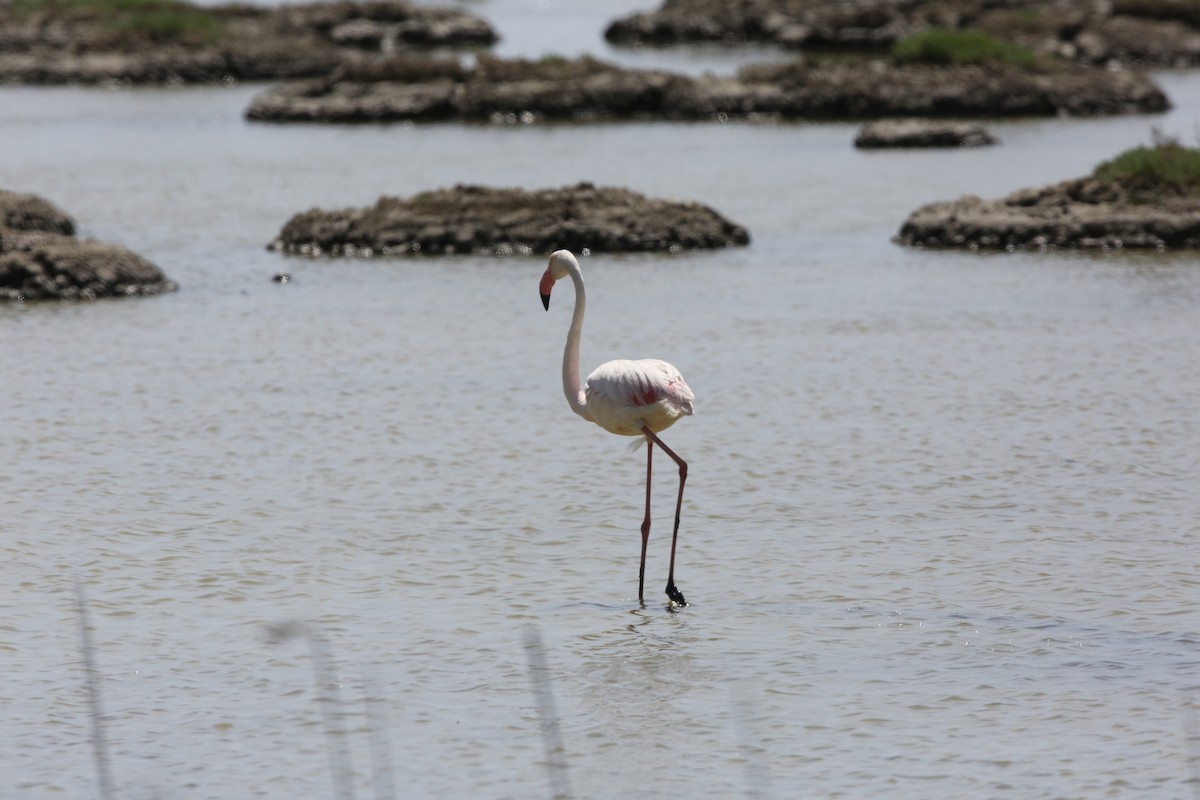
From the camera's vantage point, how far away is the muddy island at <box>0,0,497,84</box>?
42625 mm

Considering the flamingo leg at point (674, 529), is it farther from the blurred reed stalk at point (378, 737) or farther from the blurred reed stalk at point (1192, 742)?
the blurred reed stalk at point (1192, 742)

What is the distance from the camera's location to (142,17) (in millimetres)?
45812

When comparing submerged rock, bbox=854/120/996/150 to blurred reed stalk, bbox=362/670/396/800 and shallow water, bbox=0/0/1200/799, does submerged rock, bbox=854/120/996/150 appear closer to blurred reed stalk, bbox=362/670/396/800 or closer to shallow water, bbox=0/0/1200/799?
shallow water, bbox=0/0/1200/799

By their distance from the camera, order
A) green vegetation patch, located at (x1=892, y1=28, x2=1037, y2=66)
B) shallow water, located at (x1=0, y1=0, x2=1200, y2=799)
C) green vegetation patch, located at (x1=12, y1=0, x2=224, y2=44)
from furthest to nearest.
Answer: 1. green vegetation patch, located at (x1=12, y1=0, x2=224, y2=44)
2. green vegetation patch, located at (x1=892, y1=28, x2=1037, y2=66)
3. shallow water, located at (x1=0, y1=0, x2=1200, y2=799)

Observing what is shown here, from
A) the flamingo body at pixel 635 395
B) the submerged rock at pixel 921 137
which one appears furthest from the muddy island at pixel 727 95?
the flamingo body at pixel 635 395

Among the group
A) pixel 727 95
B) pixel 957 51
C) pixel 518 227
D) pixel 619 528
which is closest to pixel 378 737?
pixel 619 528

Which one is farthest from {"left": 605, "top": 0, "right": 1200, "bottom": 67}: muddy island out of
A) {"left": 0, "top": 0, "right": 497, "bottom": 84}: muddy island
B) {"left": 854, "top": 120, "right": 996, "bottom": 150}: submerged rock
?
{"left": 854, "top": 120, "right": 996, "bottom": 150}: submerged rock

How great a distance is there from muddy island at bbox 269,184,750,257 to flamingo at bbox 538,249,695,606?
397 inches

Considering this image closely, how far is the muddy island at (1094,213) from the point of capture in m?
18.8

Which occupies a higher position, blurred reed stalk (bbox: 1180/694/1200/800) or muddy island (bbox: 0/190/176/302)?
muddy island (bbox: 0/190/176/302)

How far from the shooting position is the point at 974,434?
446 inches

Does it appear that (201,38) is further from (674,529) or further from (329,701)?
(329,701)

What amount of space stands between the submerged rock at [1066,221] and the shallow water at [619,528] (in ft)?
1.75

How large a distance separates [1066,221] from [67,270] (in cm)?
1009
